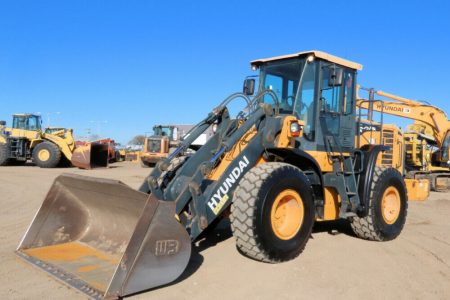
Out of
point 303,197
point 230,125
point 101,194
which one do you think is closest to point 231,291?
point 303,197

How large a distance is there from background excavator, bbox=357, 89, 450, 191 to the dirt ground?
853 centimetres

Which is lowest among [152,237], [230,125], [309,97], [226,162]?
[152,237]

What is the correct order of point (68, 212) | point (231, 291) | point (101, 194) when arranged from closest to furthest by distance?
1. point (231, 291)
2. point (101, 194)
3. point (68, 212)

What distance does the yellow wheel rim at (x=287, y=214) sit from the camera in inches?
190

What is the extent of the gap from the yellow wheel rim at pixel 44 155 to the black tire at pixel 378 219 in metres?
17.6

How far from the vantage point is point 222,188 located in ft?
15.1

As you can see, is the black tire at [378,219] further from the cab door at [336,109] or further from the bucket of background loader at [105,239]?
the bucket of background loader at [105,239]

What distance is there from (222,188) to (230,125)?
1248 mm

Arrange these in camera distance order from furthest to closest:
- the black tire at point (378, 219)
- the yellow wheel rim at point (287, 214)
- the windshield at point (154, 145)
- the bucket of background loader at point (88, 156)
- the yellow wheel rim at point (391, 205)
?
the windshield at point (154, 145), the bucket of background loader at point (88, 156), the yellow wheel rim at point (391, 205), the black tire at point (378, 219), the yellow wheel rim at point (287, 214)

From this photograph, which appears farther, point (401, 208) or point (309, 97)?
point (401, 208)

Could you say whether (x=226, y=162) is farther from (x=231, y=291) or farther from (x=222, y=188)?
(x=231, y=291)

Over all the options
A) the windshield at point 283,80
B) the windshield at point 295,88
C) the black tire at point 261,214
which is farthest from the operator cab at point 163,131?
the black tire at point 261,214

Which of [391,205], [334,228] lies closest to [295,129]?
[391,205]

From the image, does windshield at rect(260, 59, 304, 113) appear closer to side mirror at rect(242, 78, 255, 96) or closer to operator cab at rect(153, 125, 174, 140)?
side mirror at rect(242, 78, 255, 96)
